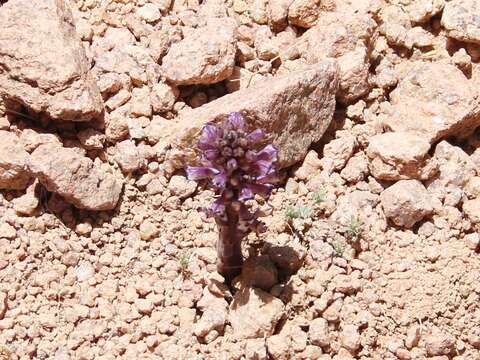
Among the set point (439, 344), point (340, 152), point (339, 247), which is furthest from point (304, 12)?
point (439, 344)

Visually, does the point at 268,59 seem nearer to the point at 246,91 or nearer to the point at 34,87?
the point at 246,91

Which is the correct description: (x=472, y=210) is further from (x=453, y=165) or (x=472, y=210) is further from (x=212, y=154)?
(x=212, y=154)

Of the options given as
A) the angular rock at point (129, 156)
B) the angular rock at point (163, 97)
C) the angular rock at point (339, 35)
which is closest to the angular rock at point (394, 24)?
the angular rock at point (339, 35)

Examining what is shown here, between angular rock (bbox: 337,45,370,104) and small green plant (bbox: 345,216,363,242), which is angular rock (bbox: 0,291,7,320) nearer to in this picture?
small green plant (bbox: 345,216,363,242)

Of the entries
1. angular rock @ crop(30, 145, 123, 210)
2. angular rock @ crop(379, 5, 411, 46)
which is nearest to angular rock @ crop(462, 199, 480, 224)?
angular rock @ crop(379, 5, 411, 46)

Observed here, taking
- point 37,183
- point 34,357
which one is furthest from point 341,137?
point 34,357

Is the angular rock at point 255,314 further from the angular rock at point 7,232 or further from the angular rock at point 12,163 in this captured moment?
the angular rock at point 12,163

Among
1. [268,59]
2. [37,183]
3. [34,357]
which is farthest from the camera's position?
[268,59]
